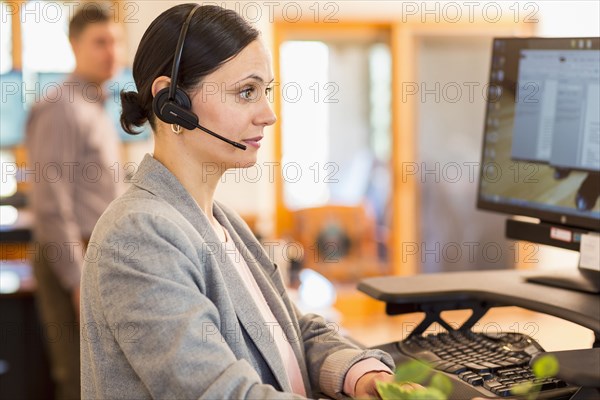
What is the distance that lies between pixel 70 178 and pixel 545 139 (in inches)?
67.2

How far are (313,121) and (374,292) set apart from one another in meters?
3.91

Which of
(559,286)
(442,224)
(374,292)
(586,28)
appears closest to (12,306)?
(374,292)

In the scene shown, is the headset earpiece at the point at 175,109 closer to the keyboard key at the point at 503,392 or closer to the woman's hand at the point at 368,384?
the woman's hand at the point at 368,384

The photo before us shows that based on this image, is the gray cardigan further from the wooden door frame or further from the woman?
the wooden door frame

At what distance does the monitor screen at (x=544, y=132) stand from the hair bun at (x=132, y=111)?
2.76 ft

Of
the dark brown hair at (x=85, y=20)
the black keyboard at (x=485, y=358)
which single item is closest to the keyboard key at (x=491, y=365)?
the black keyboard at (x=485, y=358)

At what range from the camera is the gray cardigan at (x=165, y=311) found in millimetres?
1151

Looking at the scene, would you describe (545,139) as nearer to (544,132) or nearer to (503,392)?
(544,132)

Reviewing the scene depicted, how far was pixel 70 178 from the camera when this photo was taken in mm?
2887

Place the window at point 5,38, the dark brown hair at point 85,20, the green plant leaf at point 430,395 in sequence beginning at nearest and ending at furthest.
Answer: the green plant leaf at point 430,395
the dark brown hair at point 85,20
the window at point 5,38

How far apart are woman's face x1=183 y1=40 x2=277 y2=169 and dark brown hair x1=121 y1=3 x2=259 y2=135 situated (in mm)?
16

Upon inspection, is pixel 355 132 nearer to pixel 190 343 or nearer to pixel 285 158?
pixel 285 158

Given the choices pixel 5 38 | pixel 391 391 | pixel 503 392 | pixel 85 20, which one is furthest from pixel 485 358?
pixel 5 38

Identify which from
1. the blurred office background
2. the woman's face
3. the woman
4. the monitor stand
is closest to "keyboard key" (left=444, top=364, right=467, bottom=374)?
the woman
